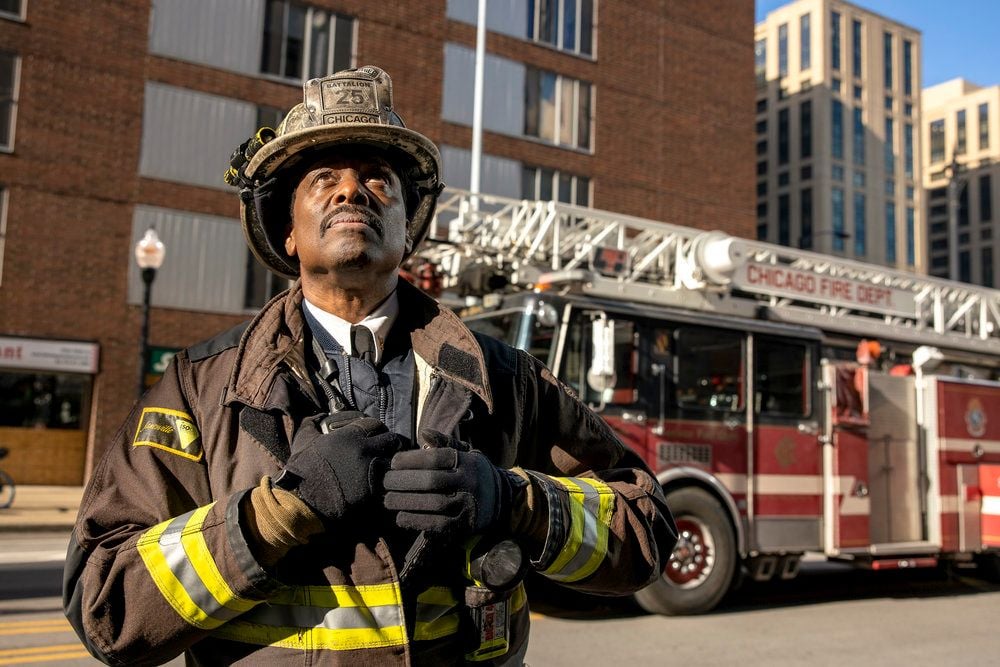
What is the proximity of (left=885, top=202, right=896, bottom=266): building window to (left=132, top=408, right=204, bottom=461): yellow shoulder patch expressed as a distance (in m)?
70.2

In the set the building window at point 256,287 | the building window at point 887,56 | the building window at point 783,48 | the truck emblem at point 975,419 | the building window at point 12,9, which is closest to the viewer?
the truck emblem at point 975,419

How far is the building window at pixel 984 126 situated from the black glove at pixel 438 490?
292 feet

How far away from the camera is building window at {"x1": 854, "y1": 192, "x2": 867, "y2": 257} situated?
64812 millimetres

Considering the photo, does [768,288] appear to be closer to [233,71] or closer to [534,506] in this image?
[534,506]

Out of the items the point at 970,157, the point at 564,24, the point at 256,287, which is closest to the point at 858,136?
the point at 970,157

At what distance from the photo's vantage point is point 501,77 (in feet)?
72.9

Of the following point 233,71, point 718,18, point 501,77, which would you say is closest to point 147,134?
point 233,71

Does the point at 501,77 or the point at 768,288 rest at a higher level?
the point at 501,77

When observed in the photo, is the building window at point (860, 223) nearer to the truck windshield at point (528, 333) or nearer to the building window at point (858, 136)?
the building window at point (858, 136)

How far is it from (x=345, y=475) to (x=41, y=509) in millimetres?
14356

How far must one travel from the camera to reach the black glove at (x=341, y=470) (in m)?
1.42

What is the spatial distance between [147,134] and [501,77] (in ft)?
27.7

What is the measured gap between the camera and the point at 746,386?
7547mm

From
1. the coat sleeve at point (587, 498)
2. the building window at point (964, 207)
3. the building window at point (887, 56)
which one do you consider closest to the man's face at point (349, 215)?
the coat sleeve at point (587, 498)
